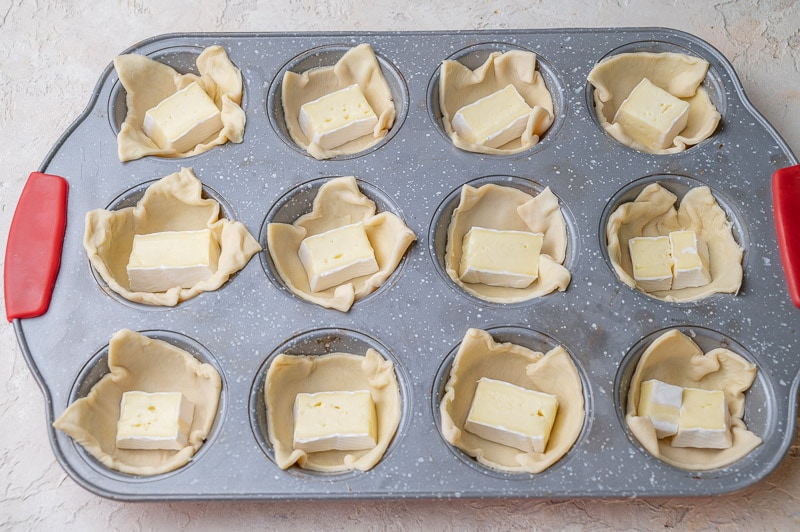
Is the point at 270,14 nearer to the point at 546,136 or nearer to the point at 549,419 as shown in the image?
the point at 546,136

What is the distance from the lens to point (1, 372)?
8.61 ft

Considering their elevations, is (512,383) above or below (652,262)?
below

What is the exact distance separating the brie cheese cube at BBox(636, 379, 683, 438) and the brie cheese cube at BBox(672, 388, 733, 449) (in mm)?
22

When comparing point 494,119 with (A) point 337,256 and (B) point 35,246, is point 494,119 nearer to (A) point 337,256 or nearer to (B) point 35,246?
(A) point 337,256

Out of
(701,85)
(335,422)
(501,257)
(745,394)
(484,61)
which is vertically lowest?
(745,394)

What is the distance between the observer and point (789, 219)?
2.52 metres

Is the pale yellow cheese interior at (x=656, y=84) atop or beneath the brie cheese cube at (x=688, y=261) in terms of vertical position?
atop

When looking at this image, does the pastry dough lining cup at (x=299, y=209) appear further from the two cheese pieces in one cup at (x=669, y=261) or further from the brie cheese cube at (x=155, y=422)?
the two cheese pieces in one cup at (x=669, y=261)

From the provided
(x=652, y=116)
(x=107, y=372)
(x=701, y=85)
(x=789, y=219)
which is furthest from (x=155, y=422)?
(x=701, y=85)

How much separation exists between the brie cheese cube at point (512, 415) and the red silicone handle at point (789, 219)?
37.5 inches

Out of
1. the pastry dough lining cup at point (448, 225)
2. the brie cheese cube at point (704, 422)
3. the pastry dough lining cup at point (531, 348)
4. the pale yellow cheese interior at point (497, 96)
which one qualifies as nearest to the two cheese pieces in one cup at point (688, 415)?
the brie cheese cube at point (704, 422)

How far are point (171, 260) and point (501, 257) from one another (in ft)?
3.90

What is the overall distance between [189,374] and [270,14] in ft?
5.92

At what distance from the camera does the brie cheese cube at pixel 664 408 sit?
2.30 m
